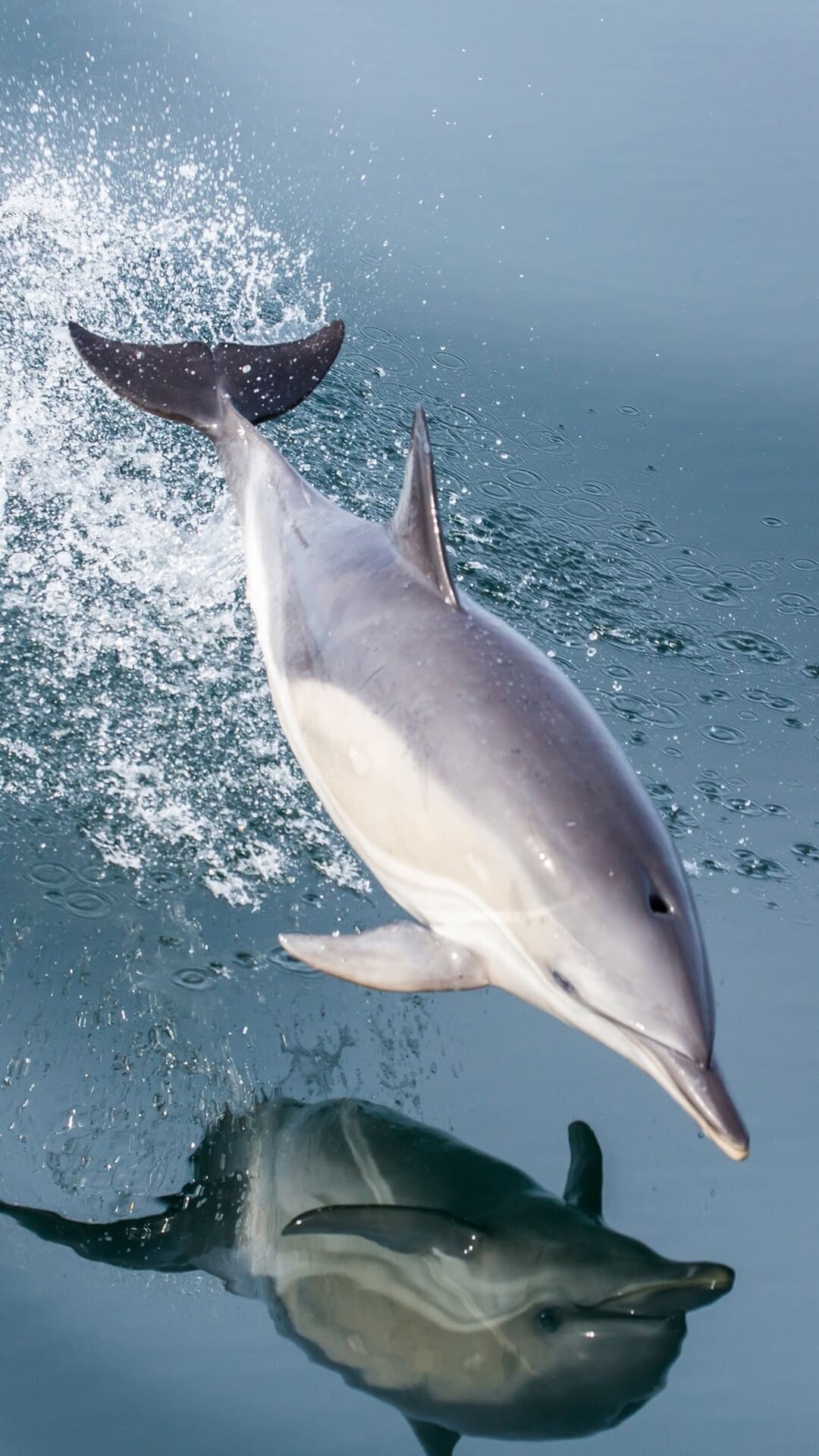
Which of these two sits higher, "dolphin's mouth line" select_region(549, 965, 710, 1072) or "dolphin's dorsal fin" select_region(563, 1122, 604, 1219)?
"dolphin's mouth line" select_region(549, 965, 710, 1072)

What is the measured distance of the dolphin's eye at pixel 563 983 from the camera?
2854mm

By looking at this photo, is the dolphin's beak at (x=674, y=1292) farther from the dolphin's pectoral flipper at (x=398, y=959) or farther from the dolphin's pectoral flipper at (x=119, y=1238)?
the dolphin's pectoral flipper at (x=119, y=1238)

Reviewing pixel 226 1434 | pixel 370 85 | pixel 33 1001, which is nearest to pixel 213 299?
pixel 370 85

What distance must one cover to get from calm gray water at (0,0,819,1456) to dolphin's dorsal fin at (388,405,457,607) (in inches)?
37.2

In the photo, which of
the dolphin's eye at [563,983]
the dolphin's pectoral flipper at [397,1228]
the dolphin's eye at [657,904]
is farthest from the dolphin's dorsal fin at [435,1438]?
the dolphin's eye at [657,904]

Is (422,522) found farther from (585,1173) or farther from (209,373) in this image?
(209,373)

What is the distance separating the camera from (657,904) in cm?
278

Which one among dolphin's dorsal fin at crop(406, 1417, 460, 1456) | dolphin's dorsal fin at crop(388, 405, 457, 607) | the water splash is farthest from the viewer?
the water splash

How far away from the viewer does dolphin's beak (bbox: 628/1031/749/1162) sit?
258 centimetres

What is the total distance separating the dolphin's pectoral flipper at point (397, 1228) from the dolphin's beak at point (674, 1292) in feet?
0.98

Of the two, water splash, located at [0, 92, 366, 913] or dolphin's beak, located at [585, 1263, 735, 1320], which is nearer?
dolphin's beak, located at [585, 1263, 735, 1320]

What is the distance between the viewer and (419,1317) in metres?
2.70

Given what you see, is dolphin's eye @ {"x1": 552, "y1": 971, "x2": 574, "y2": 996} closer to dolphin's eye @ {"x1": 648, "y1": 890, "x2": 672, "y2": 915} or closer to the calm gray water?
dolphin's eye @ {"x1": 648, "y1": 890, "x2": 672, "y2": 915}

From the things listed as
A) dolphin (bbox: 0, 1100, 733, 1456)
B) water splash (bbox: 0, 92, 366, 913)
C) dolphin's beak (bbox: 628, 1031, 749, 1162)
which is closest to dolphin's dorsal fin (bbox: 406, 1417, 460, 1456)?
dolphin (bbox: 0, 1100, 733, 1456)
